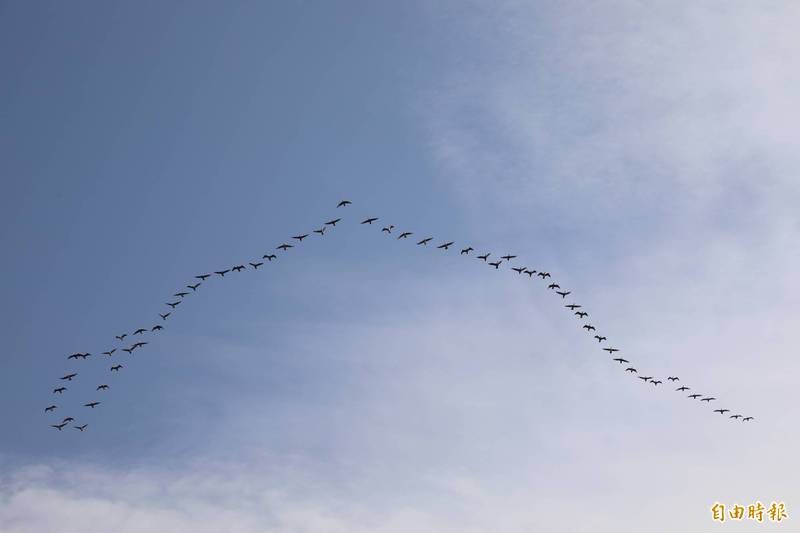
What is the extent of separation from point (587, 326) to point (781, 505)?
1539 inches

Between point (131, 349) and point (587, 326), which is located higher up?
point (587, 326)

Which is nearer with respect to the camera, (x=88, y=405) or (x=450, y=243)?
(x=450, y=243)

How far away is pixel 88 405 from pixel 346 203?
60.6m

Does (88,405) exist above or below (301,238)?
below

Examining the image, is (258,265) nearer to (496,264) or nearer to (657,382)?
(496,264)

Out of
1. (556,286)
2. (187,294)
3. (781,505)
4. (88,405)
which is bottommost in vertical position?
(781,505)

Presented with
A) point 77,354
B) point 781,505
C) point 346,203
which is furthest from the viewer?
point 77,354

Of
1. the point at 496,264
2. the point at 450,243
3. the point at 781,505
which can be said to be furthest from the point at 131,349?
the point at 781,505

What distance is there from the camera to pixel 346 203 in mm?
88062

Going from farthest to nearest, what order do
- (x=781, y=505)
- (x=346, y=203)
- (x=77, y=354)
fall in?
(x=77, y=354), (x=346, y=203), (x=781, y=505)

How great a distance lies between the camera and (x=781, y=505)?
6456 cm

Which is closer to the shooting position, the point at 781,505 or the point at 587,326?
the point at 781,505

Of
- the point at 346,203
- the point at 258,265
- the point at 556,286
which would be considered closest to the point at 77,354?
the point at 258,265

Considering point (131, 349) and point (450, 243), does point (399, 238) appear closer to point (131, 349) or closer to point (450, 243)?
point (450, 243)
